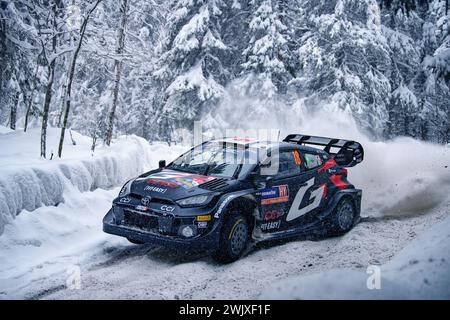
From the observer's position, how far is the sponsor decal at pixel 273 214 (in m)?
6.79

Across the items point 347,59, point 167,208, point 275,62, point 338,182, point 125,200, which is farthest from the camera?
point 347,59

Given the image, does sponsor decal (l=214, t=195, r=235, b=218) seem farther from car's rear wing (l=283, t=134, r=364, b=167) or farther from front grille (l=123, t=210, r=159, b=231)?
car's rear wing (l=283, t=134, r=364, b=167)

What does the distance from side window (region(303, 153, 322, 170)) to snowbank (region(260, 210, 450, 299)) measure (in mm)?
3189

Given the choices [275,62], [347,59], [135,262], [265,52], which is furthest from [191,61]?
[135,262]

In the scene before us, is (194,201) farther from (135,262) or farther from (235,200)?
(135,262)

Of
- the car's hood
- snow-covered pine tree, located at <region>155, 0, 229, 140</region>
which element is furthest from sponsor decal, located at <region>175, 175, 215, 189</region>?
snow-covered pine tree, located at <region>155, 0, 229, 140</region>

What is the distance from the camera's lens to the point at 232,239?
20.5 feet

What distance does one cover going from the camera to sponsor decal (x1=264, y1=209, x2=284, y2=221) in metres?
6.79

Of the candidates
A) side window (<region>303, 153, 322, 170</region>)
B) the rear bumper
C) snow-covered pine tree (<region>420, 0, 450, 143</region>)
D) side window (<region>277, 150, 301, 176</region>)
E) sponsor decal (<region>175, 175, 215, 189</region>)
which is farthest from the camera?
snow-covered pine tree (<region>420, 0, 450, 143</region>)

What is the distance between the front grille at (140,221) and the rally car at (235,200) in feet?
0.05

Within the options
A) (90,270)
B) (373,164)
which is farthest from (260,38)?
(90,270)

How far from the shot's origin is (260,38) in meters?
22.8

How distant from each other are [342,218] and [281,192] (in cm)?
176

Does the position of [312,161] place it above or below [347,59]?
below
